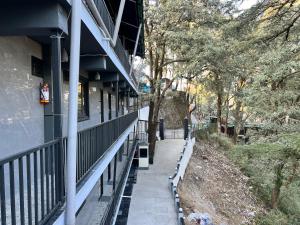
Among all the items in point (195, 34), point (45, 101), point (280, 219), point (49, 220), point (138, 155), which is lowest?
point (280, 219)

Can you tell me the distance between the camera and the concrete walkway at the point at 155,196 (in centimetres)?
1265

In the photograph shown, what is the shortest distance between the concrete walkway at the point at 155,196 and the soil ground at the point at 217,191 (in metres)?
1.00

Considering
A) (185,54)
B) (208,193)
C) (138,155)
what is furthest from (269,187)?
(185,54)

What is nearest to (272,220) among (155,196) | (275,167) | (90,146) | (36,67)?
(275,167)

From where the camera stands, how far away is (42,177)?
11.1 feet

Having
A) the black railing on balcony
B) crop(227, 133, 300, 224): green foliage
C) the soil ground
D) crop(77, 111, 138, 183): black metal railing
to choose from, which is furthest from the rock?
the black railing on balcony

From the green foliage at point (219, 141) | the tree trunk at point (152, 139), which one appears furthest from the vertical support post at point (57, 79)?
the green foliage at point (219, 141)

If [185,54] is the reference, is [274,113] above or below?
below

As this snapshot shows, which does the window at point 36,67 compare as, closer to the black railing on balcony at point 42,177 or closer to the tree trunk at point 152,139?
the black railing on balcony at point 42,177

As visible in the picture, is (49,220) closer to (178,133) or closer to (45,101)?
(45,101)

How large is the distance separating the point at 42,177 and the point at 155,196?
1263 cm

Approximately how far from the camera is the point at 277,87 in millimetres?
17703

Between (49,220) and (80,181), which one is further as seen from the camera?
(80,181)

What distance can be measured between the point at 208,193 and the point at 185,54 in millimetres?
A: 8978
